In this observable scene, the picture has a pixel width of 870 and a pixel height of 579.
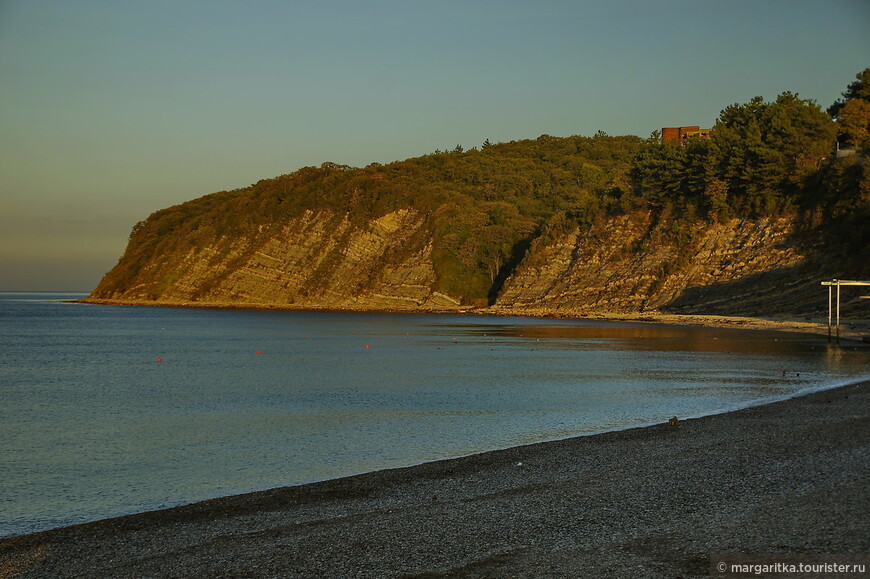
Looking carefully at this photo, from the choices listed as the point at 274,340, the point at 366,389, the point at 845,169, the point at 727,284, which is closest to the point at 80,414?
the point at 366,389

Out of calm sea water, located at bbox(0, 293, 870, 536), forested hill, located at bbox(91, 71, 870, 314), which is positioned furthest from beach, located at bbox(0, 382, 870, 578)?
forested hill, located at bbox(91, 71, 870, 314)

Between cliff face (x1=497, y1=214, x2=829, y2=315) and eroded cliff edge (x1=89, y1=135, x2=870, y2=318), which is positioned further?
eroded cliff edge (x1=89, y1=135, x2=870, y2=318)

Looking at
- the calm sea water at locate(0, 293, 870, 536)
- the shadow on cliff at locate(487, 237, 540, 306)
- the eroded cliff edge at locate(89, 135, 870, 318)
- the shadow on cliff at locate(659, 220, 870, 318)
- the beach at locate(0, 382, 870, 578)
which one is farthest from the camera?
the shadow on cliff at locate(487, 237, 540, 306)

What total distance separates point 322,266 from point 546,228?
112 ft

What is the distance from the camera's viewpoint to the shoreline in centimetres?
5088

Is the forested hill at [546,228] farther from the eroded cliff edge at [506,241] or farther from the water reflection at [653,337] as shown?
the water reflection at [653,337]

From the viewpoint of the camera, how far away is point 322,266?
11569 cm

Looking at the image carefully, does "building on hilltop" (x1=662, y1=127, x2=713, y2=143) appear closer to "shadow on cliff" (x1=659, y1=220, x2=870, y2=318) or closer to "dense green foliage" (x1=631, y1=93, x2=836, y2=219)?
"dense green foliage" (x1=631, y1=93, x2=836, y2=219)

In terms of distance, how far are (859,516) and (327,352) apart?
4050cm

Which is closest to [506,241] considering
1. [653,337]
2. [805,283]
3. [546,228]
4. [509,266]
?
[509,266]

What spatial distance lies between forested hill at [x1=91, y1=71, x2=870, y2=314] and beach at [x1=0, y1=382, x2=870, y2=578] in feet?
167

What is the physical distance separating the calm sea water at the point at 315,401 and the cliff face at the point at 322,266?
5393 cm

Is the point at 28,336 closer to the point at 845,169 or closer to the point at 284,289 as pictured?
the point at 284,289

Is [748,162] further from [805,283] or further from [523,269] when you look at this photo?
[523,269]
